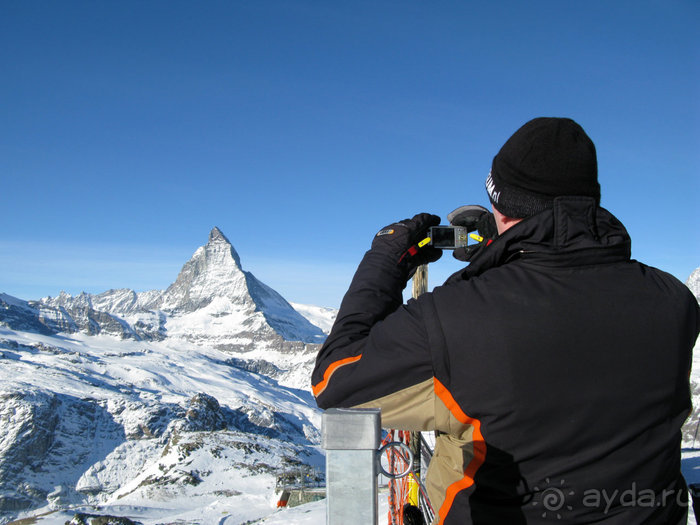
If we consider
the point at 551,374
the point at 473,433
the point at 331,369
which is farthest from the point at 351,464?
the point at 551,374

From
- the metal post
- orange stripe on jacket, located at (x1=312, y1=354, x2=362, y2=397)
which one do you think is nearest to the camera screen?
orange stripe on jacket, located at (x1=312, y1=354, x2=362, y2=397)

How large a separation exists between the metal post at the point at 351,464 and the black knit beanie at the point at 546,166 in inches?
42.3

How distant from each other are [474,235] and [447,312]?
96 centimetres

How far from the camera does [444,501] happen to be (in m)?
2.10

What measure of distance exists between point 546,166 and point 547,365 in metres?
0.81

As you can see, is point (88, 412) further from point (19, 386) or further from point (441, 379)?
point (441, 379)

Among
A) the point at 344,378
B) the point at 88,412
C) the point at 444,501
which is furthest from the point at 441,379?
the point at 88,412

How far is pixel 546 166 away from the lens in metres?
2.06

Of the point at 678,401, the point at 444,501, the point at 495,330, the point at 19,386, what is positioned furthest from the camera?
the point at 19,386

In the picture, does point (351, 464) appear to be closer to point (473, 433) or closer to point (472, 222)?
point (473, 433)

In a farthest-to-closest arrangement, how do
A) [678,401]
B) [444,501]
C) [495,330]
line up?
[444,501], [678,401], [495,330]

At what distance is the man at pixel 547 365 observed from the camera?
1825mm

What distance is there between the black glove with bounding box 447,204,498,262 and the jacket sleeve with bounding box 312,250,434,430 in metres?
0.50

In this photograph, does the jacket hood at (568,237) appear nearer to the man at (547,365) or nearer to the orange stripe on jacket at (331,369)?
the man at (547,365)
